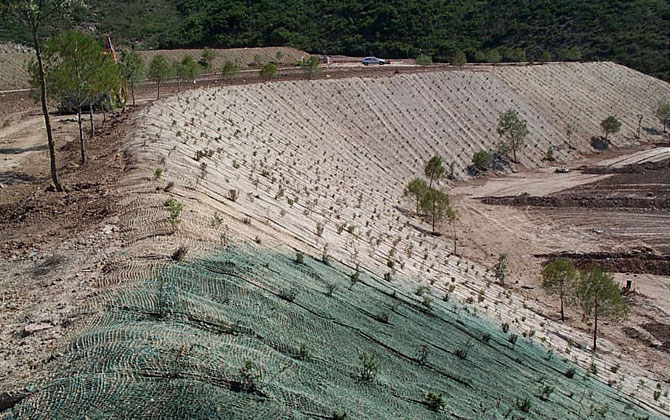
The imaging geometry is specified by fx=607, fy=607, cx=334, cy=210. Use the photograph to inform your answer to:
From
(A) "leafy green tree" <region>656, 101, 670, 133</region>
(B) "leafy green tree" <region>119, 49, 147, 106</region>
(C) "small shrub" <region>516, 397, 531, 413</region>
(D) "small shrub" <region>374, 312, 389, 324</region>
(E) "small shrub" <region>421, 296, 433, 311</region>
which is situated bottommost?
(C) "small shrub" <region>516, 397, 531, 413</region>

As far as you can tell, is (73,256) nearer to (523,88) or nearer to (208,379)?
(208,379)

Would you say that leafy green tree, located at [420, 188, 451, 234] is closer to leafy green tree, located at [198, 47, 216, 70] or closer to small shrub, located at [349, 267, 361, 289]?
small shrub, located at [349, 267, 361, 289]

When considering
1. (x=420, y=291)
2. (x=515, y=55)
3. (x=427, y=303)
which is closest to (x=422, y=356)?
(x=427, y=303)

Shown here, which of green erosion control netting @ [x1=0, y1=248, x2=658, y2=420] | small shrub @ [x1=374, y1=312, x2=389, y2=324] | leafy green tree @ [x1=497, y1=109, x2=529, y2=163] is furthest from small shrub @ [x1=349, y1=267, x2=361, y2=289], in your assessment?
leafy green tree @ [x1=497, y1=109, x2=529, y2=163]

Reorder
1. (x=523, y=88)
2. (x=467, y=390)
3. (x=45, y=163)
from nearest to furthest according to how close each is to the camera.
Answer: (x=467, y=390) → (x=45, y=163) → (x=523, y=88)

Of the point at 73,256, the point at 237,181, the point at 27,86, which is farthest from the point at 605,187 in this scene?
the point at 27,86

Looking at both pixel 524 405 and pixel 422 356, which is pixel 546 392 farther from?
pixel 422 356
